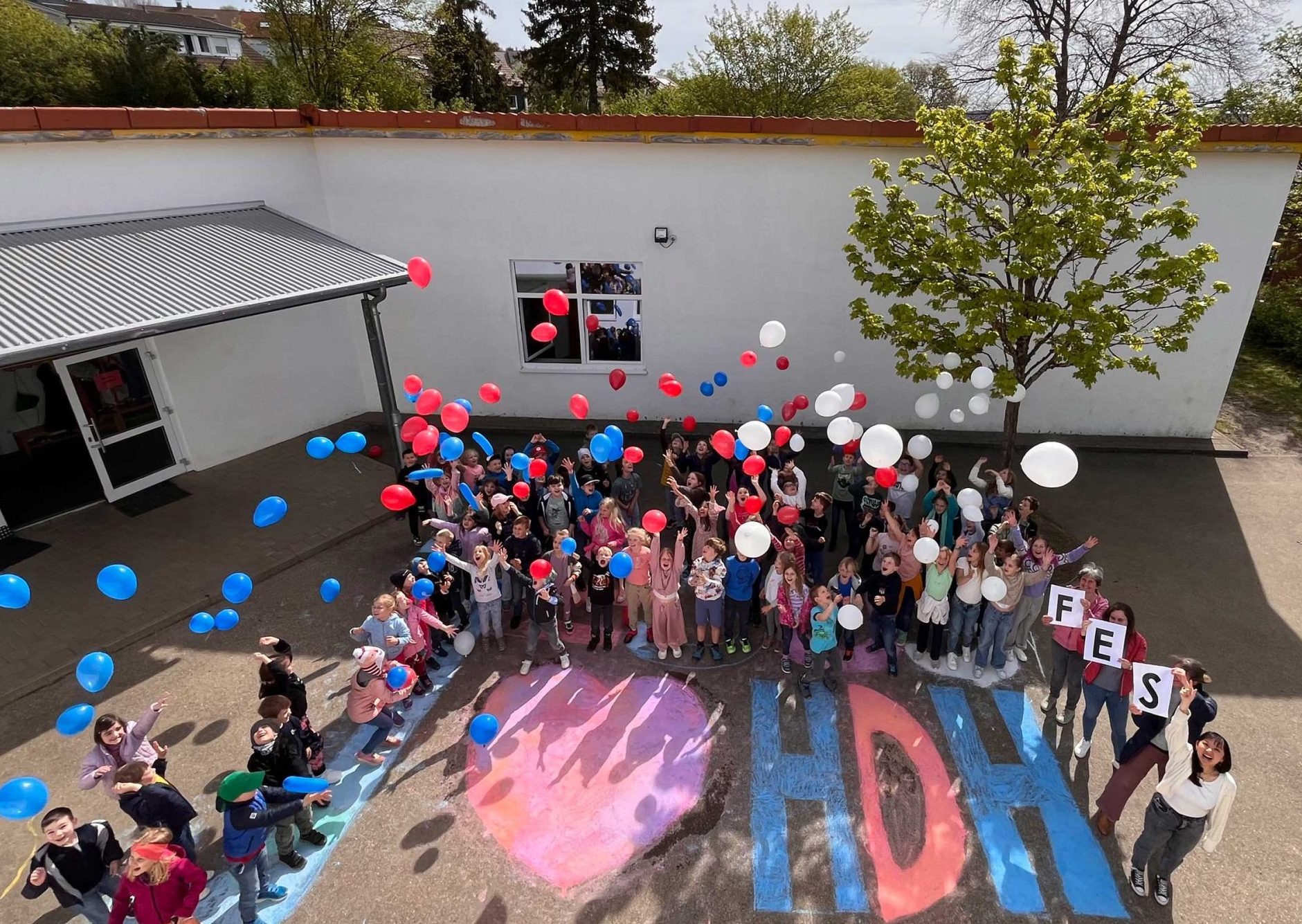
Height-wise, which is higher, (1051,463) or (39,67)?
(39,67)

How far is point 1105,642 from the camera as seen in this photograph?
5.31 metres

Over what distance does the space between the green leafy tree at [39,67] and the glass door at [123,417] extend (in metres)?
17.6

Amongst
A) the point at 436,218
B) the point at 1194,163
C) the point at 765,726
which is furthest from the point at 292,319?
the point at 1194,163

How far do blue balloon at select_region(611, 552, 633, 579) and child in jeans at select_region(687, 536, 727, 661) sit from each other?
567 mm

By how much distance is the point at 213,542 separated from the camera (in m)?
8.63

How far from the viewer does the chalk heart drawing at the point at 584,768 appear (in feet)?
16.7

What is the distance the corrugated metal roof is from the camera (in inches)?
250

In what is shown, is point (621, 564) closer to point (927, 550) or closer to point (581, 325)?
point (927, 550)

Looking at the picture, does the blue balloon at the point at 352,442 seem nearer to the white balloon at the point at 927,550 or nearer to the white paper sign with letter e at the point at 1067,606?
the white balloon at the point at 927,550

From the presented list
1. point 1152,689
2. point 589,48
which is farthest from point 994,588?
point 589,48

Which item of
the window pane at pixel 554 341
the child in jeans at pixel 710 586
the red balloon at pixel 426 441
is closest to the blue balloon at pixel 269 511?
the red balloon at pixel 426 441

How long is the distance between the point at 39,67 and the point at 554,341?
67.6ft

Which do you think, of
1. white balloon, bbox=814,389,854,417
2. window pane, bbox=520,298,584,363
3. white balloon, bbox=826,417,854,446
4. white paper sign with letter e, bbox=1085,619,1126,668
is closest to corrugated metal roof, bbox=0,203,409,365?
window pane, bbox=520,298,584,363

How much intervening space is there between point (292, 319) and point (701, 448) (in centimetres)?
668
